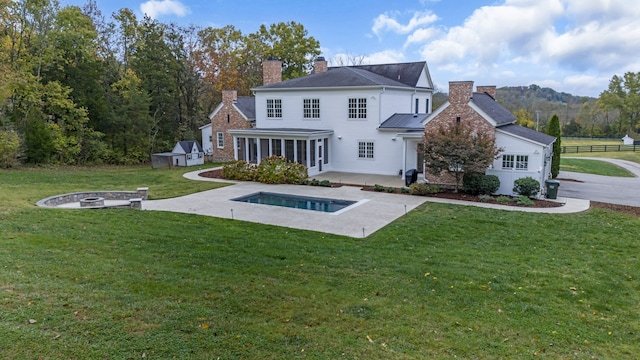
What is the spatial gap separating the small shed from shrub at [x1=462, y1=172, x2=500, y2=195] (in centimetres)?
1958

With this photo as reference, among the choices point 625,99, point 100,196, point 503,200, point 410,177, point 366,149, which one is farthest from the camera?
point 625,99

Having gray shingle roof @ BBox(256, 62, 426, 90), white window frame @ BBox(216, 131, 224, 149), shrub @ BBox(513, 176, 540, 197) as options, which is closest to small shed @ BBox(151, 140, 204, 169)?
white window frame @ BBox(216, 131, 224, 149)

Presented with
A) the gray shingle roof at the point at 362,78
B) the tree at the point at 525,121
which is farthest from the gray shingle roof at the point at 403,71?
the tree at the point at 525,121

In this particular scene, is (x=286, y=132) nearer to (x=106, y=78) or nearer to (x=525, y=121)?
(x=106, y=78)

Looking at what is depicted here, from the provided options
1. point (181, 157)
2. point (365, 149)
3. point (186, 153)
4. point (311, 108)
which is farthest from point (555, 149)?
point (181, 157)

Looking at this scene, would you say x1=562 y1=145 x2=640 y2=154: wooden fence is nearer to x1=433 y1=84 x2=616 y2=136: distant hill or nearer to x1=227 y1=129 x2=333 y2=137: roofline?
x1=433 y1=84 x2=616 y2=136: distant hill

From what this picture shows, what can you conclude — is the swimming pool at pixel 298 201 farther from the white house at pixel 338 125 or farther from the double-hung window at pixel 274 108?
the double-hung window at pixel 274 108

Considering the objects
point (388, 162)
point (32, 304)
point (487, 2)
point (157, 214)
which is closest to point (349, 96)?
point (388, 162)

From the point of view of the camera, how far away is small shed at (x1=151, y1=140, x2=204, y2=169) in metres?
28.7

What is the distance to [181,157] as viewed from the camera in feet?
96.1

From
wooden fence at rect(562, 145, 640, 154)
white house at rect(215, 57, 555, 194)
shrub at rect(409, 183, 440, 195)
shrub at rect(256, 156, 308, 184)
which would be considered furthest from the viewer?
wooden fence at rect(562, 145, 640, 154)

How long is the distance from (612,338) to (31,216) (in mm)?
13366

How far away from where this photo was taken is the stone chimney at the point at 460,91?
18.3 metres

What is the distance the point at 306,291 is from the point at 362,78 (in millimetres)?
19312
